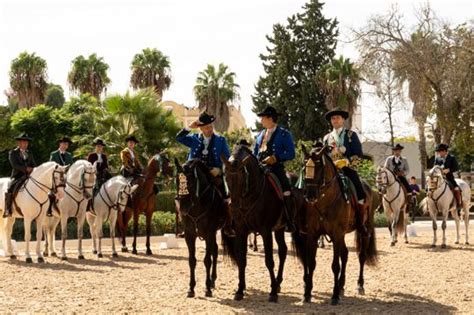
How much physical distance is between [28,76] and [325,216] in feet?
158

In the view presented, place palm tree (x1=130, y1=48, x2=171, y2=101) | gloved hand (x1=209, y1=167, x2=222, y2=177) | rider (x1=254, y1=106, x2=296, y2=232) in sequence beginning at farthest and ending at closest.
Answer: palm tree (x1=130, y1=48, x2=171, y2=101), gloved hand (x1=209, y1=167, x2=222, y2=177), rider (x1=254, y1=106, x2=296, y2=232)

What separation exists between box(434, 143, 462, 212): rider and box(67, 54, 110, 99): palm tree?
37873 millimetres

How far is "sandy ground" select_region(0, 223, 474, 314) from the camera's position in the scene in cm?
1152

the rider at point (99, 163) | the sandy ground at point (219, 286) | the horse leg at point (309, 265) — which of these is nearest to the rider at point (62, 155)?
the rider at point (99, 163)

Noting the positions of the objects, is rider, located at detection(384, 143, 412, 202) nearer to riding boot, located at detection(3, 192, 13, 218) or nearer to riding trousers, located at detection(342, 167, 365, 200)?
riding trousers, located at detection(342, 167, 365, 200)

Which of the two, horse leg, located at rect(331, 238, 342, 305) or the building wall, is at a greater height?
the building wall

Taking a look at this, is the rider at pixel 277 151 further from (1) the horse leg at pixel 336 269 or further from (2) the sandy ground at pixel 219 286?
(2) the sandy ground at pixel 219 286

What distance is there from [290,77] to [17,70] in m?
20.3

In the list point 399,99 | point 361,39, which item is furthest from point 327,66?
point 361,39

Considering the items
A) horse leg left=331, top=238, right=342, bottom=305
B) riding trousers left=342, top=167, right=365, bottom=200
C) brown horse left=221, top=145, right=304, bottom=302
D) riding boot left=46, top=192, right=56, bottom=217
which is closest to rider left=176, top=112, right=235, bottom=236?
brown horse left=221, top=145, right=304, bottom=302

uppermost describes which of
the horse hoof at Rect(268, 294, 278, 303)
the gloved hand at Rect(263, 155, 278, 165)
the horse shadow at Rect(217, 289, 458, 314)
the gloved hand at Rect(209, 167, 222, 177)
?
the gloved hand at Rect(263, 155, 278, 165)

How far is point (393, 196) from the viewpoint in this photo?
22562mm

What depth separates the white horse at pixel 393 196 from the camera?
73.3 feet

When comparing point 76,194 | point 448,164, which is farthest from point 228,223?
point 448,164
